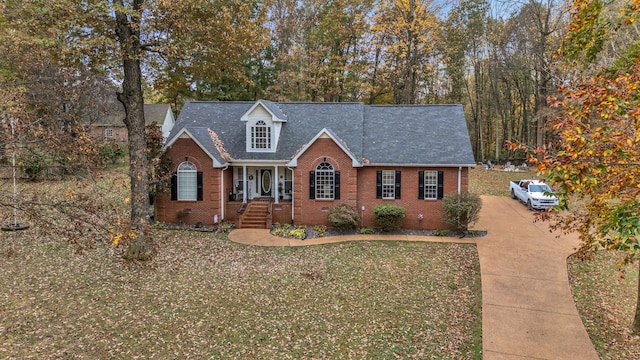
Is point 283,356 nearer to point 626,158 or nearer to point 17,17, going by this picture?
point 626,158

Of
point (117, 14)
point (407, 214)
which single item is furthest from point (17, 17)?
point (407, 214)

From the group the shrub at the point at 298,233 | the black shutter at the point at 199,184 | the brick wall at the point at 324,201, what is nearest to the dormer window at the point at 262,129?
the brick wall at the point at 324,201

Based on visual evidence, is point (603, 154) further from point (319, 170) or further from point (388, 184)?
point (319, 170)

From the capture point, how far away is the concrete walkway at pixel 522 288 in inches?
330

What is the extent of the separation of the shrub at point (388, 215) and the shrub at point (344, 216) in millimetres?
979

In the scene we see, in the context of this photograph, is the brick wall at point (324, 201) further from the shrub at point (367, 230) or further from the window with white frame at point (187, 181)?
the shrub at point (367, 230)

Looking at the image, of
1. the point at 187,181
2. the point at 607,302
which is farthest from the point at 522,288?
the point at 187,181

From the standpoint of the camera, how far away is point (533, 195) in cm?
2195

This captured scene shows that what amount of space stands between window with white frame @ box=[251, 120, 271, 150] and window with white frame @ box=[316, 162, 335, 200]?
343 cm

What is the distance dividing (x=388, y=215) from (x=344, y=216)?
2.14 metres

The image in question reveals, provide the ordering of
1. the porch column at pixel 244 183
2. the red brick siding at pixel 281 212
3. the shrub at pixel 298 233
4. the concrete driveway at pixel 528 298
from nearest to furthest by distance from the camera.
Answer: the concrete driveway at pixel 528 298
the shrub at pixel 298 233
the red brick siding at pixel 281 212
the porch column at pixel 244 183

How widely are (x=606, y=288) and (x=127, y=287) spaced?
15096 millimetres

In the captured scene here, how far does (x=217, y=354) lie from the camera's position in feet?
26.2

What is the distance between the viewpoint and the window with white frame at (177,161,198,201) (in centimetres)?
1892
